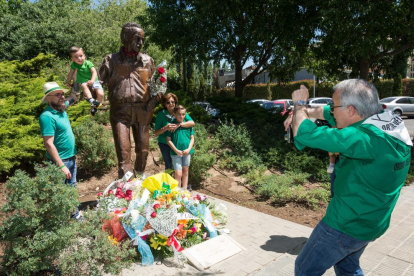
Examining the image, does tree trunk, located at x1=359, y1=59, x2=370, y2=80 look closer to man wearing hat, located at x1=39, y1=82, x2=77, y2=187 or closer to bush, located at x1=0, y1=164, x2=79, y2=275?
man wearing hat, located at x1=39, y1=82, x2=77, y2=187

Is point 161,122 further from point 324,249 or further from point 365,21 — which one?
point 365,21

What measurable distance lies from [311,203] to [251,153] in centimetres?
256

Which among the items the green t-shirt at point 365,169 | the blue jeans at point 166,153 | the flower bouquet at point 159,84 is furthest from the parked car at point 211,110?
the green t-shirt at point 365,169

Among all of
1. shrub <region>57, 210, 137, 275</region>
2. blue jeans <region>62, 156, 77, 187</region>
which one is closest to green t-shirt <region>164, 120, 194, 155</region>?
blue jeans <region>62, 156, 77, 187</region>

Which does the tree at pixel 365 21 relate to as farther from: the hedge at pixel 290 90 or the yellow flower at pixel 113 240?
the hedge at pixel 290 90

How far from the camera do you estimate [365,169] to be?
1.91 meters

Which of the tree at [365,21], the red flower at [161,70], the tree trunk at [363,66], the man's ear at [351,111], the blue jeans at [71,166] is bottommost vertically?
the blue jeans at [71,166]

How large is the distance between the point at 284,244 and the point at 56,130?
3.06 metres

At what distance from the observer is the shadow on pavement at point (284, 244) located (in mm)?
3646

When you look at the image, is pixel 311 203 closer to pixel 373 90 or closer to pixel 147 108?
pixel 147 108

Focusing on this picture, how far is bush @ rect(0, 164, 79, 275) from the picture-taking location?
2396mm

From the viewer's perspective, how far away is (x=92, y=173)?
22.0ft

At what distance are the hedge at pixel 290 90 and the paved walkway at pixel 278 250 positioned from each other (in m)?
22.8

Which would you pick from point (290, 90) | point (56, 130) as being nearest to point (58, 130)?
point (56, 130)
